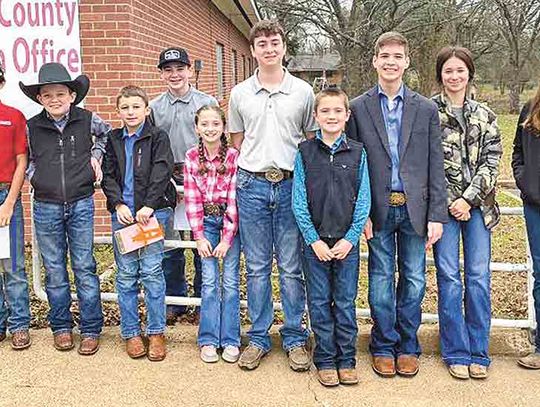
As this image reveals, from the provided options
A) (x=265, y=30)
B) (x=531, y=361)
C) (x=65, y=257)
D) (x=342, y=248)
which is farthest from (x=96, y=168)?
(x=531, y=361)

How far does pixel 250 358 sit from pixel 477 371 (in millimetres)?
1280

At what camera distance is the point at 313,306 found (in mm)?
3477

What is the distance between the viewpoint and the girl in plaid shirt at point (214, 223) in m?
3.67

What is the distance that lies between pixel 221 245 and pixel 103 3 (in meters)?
3.48

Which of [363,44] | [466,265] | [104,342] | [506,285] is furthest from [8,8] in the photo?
[363,44]

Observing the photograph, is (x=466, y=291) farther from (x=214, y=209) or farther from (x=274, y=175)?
(x=214, y=209)

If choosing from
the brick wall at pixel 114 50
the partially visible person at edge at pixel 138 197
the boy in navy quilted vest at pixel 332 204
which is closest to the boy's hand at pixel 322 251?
the boy in navy quilted vest at pixel 332 204

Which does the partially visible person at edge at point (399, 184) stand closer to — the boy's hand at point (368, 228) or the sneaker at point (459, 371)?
the boy's hand at point (368, 228)

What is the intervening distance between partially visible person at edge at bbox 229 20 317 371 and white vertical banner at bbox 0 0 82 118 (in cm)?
224

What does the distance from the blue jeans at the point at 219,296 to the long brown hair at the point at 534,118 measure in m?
1.75

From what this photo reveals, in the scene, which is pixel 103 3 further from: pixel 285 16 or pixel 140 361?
pixel 285 16

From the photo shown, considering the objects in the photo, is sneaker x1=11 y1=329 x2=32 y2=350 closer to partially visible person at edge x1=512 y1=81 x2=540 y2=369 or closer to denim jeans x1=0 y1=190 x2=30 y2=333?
denim jeans x1=0 y1=190 x2=30 y2=333

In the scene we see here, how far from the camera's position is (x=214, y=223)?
373cm

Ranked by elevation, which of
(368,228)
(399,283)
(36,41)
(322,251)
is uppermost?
(36,41)
